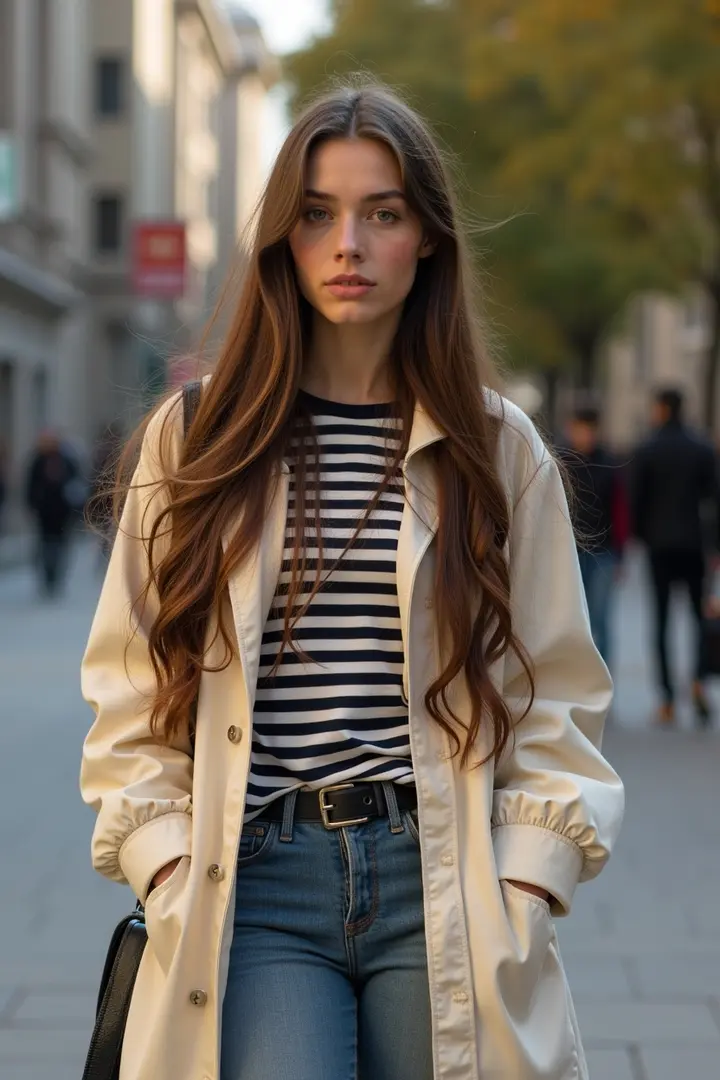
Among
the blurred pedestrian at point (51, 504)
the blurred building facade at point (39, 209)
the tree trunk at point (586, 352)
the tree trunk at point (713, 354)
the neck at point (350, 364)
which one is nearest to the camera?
the neck at point (350, 364)

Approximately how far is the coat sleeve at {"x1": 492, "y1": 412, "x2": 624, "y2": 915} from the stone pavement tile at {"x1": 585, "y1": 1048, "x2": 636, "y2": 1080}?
2016mm

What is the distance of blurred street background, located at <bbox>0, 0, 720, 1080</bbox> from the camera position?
5598 mm

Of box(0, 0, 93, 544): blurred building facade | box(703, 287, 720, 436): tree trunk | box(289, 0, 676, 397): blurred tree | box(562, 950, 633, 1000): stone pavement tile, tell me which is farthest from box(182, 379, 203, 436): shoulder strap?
box(0, 0, 93, 544): blurred building facade

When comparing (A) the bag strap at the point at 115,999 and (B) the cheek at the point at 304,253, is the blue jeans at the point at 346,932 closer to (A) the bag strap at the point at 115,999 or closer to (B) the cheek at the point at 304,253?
(A) the bag strap at the point at 115,999

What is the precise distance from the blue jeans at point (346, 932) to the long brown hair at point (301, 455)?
0.64 feet

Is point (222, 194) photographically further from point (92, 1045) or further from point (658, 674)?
point (92, 1045)

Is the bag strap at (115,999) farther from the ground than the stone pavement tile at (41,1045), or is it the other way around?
the bag strap at (115,999)

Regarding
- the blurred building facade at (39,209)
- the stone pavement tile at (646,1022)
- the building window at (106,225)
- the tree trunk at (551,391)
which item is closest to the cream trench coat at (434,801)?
the stone pavement tile at (646,1022)

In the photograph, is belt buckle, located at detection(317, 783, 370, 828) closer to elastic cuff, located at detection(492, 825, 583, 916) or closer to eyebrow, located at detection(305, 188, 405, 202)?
elastic cuff, located at detection(492, 825, 583, 916)

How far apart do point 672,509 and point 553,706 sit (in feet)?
26.2

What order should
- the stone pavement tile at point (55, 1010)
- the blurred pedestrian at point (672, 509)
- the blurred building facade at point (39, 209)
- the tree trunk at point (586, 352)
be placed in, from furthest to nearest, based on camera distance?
the tree trunk at point (586, 352) → the blurred building facade at point (39, 209) → the blurred pedestrian at point (672, 509) → the stone pavement tile at point (55, 1010)

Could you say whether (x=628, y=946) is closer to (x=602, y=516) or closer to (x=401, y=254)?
(x=401, y=254)

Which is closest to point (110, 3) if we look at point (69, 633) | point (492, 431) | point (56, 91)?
point (56, 91)

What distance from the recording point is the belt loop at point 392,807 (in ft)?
8.84
